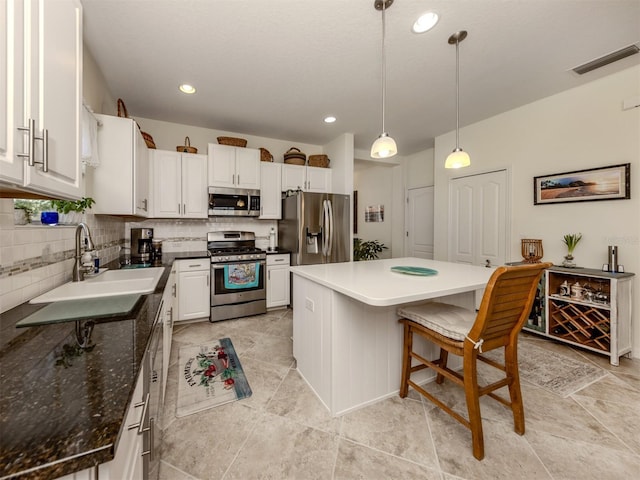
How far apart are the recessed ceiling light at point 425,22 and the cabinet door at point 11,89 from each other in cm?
211

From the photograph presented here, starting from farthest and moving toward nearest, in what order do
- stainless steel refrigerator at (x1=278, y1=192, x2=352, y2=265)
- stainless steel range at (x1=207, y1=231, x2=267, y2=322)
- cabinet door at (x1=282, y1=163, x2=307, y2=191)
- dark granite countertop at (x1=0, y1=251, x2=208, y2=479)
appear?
cabinet door at (x1=282, y1=163, x2=307, y2=191)
stainless steel refrigerator at (x1=278, y1=192, x2=352, y2=265)
stainless steel range at (x1=207, y1=231, x2=267, y2=322)
dark granite countertop at (x1=0, y1=251, x2=208, y2=479)

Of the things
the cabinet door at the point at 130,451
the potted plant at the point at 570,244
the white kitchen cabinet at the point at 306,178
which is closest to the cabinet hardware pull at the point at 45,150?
the cabinet door at the point at 130,451

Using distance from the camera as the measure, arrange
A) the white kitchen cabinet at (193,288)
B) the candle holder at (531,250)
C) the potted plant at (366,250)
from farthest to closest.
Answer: the potted plant at (366,250)
the white kitchen cabinet at (193,288)
the candle holder at (531,250)

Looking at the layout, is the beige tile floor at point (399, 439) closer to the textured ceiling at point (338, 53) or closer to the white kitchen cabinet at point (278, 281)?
the white kitchen cabinet at point (278, 281)

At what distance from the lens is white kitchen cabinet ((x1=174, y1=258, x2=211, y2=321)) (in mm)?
3244

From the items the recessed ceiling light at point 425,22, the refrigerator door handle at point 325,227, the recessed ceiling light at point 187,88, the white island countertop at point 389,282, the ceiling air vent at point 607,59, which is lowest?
the white island countertop at point 389,282

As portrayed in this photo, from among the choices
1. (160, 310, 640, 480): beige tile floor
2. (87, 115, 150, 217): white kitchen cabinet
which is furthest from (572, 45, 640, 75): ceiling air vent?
(87, 115, 150, 217): white kitchen cabinet

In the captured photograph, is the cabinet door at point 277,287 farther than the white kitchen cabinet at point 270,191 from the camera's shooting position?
No

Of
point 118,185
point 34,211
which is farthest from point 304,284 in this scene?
point 118,185

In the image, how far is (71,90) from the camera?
43.8 inches

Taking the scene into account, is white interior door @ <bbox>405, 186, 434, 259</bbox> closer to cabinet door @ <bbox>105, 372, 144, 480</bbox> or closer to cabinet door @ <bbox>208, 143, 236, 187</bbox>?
cabinet door @ <bbox>208, 143, 236, 187</bbox>

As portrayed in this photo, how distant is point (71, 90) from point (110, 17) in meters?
1.26

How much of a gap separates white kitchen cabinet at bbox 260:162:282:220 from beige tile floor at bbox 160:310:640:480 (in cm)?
247

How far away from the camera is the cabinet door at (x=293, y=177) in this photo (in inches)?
161
